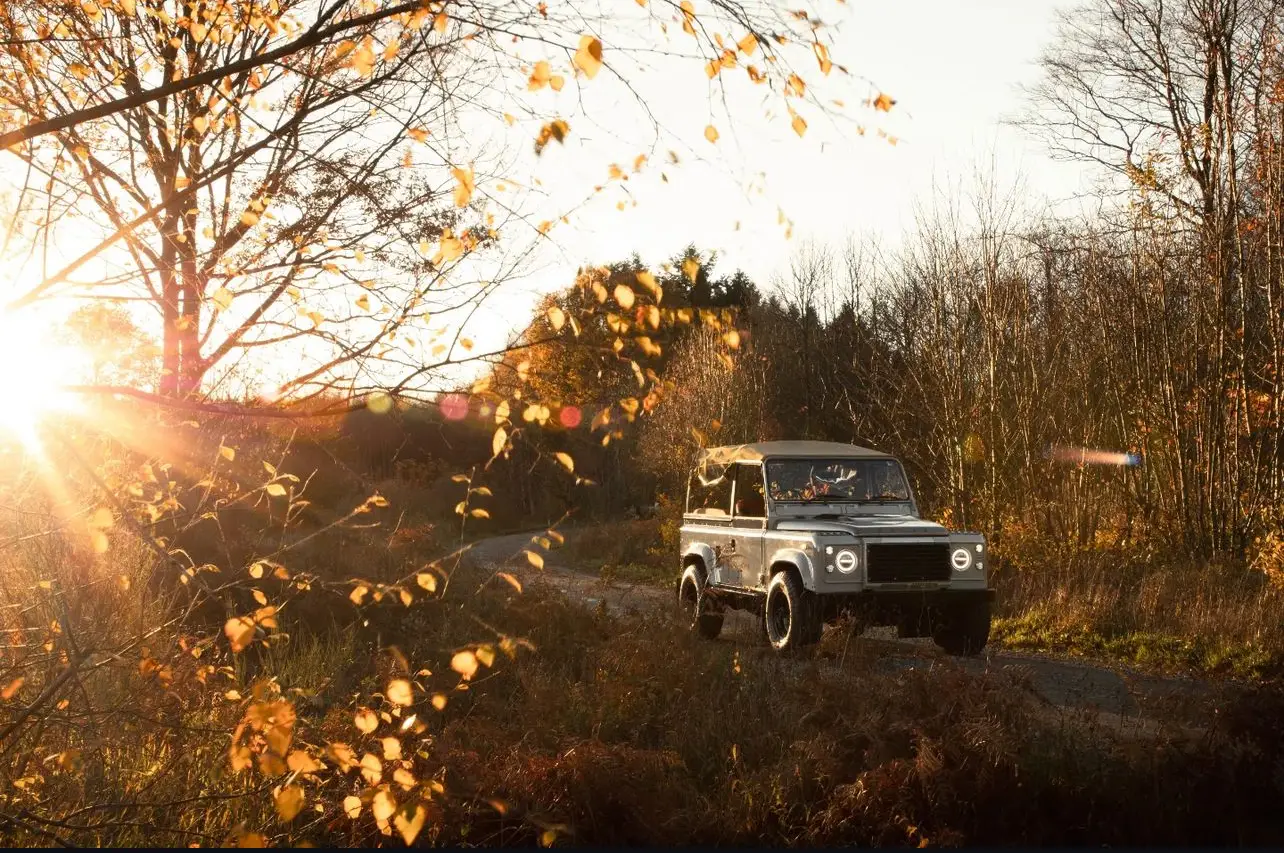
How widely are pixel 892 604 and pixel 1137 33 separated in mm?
15780

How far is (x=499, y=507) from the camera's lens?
34.8 m

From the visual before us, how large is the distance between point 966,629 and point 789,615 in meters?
1.45

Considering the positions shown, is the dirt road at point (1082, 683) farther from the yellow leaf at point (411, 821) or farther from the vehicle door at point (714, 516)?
the yellow leaf at point (411, 821)

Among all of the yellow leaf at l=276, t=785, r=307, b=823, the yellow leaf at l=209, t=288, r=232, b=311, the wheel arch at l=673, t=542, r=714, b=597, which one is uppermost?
the yellow leaf at l=209, t=288, r=232, b=311

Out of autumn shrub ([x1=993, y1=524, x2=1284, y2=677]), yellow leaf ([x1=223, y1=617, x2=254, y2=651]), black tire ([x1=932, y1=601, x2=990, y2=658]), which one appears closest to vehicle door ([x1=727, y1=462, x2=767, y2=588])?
black tire ([x1=932, y1=601, x2=990, y2=658])

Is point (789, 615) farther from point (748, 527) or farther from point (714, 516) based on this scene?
point (714, 516)

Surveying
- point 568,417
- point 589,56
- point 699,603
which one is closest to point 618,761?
point 568,417

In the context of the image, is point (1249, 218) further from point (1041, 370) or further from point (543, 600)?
point (543, 600)

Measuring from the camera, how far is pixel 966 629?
30.2ft

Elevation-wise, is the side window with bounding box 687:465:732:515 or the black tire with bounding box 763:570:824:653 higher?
the side window with bounding box 687:465:732:515

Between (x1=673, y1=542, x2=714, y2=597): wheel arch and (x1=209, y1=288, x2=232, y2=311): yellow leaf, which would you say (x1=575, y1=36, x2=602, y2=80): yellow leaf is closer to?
(x1=209, y1=288, x2=232, y2=311): yellow leaf

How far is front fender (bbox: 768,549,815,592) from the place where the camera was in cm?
891

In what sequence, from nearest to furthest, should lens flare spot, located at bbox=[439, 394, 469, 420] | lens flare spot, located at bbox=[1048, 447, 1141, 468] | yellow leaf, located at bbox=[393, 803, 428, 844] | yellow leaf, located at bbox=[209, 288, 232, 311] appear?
yellow leaf, located at bbox=[393, 803, 428, 844]
yellow leaf, located at bbox=[209, 288, 232, 311]
lens flare spot, located at bbox=[439, 394, 469, 420]
lens flare spot, located at bbox=[1048, 447, 1141, 468]

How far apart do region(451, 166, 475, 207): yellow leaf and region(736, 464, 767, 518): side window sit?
748cm
